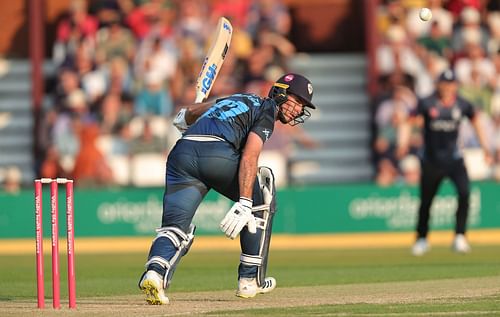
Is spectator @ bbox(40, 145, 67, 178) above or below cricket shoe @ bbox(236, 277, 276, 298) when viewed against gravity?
above

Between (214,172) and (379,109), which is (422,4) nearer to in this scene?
(379,109)

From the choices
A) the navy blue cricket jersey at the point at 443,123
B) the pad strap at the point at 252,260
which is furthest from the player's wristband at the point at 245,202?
the navy blue cricket jersey at the point at 443,123

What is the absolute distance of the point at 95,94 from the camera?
64.5ft

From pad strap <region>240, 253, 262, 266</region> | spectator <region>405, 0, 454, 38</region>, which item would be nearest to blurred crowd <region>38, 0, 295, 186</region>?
spectator <region>405, 0, 454, 38</region>

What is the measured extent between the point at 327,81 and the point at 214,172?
42.3 ft

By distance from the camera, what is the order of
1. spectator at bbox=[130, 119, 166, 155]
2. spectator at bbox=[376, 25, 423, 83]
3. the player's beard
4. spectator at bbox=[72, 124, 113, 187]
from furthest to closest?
spectator at bbox=[376, 25, 423, 83] → spectator at bbox=[130, 119, 166, 155] → spectator at bbox=[72, 124, 113, 187] → the player's beard

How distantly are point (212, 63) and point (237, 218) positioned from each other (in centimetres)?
209

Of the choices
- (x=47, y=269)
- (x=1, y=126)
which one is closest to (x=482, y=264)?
(x=47, y=269)

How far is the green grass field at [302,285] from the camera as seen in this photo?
8.15m

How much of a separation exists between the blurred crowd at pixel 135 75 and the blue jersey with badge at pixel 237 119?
32.1 feet

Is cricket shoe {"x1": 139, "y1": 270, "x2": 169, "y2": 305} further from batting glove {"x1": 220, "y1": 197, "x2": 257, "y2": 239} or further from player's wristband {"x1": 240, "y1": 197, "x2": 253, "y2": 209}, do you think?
player's wristband {"x1": 240, "y1": 197, "x2": 253, "y2": 209}

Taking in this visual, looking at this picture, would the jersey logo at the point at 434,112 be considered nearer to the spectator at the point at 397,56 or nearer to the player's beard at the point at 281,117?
the spectator at the point at 397,56

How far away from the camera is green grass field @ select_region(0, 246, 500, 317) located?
26.7 feet

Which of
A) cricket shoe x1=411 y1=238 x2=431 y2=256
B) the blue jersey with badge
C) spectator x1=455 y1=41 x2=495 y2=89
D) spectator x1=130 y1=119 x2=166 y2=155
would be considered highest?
spectator x1=455 y1=41 x2=495 y2=89
